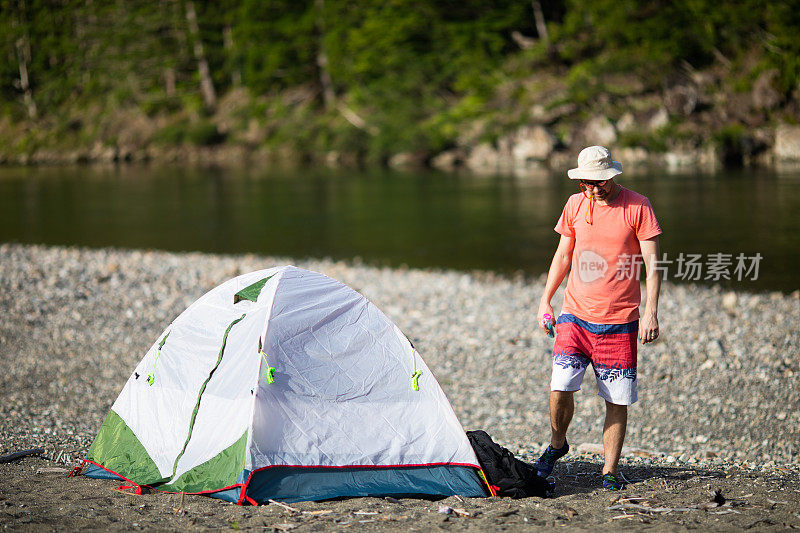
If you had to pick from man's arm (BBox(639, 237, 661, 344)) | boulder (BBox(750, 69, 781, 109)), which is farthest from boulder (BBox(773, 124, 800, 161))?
man's arm (BBox(639, 237, 661, 344))

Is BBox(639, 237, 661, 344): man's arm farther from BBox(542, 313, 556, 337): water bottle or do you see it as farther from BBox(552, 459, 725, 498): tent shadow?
BBox(552, 459, 725, 498): tent shadow

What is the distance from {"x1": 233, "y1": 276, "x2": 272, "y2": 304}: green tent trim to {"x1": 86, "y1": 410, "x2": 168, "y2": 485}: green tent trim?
1229mm

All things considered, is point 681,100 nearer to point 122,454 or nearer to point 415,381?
point 415,381

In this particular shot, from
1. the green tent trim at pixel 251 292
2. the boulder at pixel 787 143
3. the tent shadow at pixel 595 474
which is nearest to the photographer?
the tent shadow at pixel 595 474

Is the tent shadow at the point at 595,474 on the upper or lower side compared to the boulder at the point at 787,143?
lower

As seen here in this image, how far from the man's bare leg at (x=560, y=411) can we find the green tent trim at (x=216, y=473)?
1.97 meters

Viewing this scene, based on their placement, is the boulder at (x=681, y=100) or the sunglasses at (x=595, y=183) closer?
the sunglasses at (x=595, y=183)

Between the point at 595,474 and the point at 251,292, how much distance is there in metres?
2.78

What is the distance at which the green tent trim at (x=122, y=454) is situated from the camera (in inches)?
216

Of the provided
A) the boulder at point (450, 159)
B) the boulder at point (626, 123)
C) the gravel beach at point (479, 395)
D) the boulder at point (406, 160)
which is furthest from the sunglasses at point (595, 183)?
the boulder at point (406, 160)

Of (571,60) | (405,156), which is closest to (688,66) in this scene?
(571,60)

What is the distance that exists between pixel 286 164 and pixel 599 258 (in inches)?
1998

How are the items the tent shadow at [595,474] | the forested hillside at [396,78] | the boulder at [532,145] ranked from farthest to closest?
1. the boulder at [532,145]
2. the forested hillside at [396,78]
3. the tent shadow at [595,474]

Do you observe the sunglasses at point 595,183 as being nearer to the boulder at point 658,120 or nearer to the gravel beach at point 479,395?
the gravel beach at point 479,395
